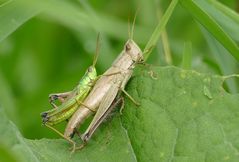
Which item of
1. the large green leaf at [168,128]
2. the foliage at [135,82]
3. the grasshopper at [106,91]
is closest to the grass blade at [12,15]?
the foliage at [135,82]

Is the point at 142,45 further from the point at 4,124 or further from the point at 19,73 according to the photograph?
the point at 4,124

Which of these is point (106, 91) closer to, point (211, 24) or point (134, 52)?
point (134, 52)

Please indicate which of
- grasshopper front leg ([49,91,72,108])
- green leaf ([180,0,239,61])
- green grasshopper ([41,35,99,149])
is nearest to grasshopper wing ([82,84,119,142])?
green grasshopper ([41,35,99,149])

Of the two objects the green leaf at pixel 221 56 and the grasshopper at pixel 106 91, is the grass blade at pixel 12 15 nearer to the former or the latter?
the grasshopper at pixel 106 91

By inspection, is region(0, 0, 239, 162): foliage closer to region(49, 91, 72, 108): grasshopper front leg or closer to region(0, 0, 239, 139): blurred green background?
region(0, 0, 239, 139): blurred green background

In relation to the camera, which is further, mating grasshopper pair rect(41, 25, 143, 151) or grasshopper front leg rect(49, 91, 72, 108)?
grasshopper front leg rect(49, 91, 72, 108)

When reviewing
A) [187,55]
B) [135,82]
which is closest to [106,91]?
[135,82]
